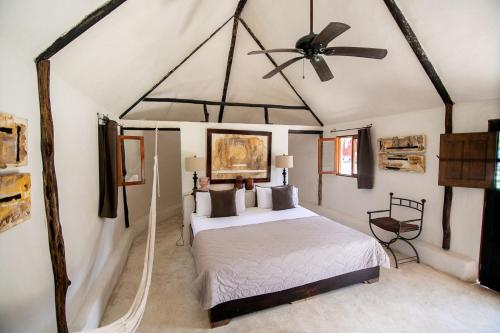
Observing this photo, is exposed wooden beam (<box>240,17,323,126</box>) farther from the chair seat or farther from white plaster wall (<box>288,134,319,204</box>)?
the chair seat

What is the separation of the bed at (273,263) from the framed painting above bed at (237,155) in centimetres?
137

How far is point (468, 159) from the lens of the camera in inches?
98.7

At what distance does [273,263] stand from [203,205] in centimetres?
162

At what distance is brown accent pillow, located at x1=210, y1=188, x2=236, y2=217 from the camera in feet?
10.6

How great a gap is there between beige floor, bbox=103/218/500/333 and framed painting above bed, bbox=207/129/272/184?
184cm

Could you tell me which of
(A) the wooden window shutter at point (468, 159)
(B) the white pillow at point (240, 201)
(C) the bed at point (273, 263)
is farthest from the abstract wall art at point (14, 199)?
(A) the wooden window shutter at point (468, 159)

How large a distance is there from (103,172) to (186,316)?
75.9 inches

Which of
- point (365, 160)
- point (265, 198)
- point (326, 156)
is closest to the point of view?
point (265, 198)

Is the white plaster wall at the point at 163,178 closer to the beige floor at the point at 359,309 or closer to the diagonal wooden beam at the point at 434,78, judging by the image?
the beige floor at the point at 359,309

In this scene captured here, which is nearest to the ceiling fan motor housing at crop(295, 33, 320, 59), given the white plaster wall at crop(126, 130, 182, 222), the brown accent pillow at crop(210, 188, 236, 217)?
the brown accent pillow at crop(210, 188, 236, 217)

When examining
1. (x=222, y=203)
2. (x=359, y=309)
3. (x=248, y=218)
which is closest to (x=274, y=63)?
(x=222, y=203)

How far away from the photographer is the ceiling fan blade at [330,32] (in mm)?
1497

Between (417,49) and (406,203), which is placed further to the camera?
(406,203)

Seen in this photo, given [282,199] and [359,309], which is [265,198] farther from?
[359,309]
